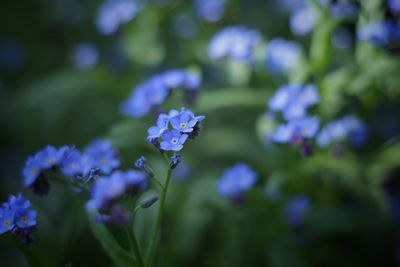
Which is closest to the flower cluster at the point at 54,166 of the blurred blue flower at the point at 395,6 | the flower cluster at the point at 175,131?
the flower cluster at the point at 175,131

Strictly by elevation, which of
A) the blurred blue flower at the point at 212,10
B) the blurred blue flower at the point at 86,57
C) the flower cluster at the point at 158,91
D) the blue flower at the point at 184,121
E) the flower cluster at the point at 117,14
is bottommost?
the blue flower at the point at 184,121

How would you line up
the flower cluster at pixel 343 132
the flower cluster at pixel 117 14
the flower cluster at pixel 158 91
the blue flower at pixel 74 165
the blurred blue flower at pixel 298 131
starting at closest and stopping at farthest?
the blue flower at pixel 74 165
the blurred blue flower at pixel 298 131
the flower cluster at pixel 158 91
the flower cluster at pixel 343 132
the flower cluster at pixel 117 14

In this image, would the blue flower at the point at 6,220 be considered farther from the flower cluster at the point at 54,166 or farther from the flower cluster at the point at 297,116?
the flower cluster at the point at 297,116

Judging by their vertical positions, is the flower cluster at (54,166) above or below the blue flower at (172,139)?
above

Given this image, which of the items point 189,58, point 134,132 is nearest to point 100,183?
point 134,132

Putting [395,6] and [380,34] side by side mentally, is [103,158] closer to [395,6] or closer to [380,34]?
[380,34]

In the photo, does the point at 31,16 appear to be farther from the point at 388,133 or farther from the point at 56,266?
the point at 388,133

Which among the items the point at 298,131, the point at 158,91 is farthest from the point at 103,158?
the point at 298,131
